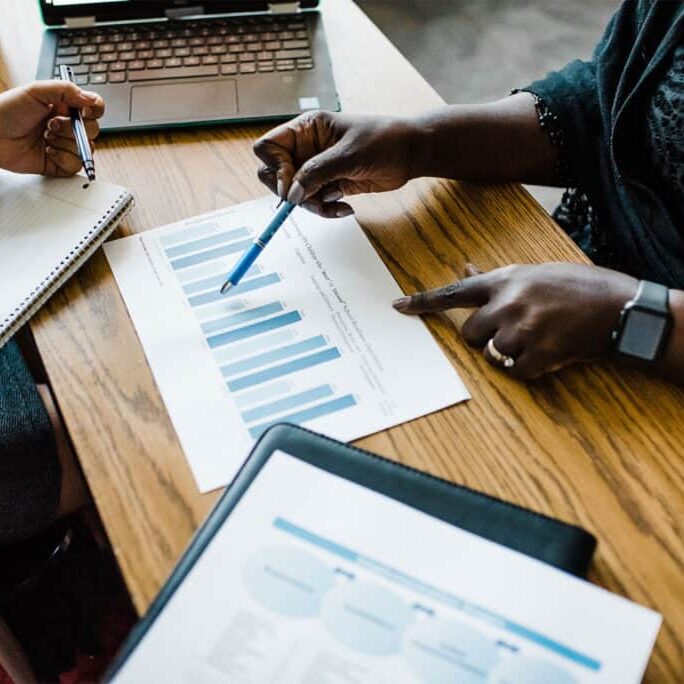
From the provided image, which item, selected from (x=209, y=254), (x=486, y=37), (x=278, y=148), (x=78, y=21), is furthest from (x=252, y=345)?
(x=486, y=37)

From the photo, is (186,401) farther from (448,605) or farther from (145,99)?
(145,99)

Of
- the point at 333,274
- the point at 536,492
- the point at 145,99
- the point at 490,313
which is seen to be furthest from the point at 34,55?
the point at 536,492

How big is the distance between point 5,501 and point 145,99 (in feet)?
1.54

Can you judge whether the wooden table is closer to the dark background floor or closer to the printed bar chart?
the printed bar chart

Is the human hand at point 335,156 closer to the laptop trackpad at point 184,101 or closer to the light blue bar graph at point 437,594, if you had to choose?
the laptop trackpad at point 184,101

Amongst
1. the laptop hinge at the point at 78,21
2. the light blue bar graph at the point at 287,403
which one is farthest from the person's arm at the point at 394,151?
the laptop hinge at the point at 78,21

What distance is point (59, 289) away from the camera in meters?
0.72

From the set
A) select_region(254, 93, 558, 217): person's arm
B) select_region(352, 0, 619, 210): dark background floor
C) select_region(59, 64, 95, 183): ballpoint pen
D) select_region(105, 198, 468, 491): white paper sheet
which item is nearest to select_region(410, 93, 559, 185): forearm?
select_region(254, 93, 558, 217): person's arm

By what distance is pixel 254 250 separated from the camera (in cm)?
73

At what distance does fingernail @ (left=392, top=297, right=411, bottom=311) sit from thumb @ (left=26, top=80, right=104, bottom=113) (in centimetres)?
40

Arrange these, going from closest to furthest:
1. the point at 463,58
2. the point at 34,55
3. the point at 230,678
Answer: the point at 230,678 < the point at 34,55 < the point at 463,58

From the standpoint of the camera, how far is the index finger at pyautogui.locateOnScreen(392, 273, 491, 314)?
700mm

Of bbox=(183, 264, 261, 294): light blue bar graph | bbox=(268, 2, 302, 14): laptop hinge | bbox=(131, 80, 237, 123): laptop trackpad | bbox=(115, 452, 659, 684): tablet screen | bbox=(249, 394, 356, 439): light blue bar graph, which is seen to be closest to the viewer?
bbox=(115, 452, 659, 684): tablet screen

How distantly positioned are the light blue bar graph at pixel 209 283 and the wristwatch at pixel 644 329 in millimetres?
330
